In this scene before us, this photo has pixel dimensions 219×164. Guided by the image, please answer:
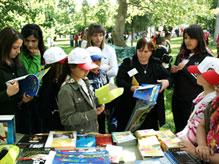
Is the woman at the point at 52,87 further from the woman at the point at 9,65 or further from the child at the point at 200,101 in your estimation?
the child at the point at 200,101

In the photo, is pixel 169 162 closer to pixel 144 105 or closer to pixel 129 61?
pixel 144 105

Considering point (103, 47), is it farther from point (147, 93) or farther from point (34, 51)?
point (147, 93)

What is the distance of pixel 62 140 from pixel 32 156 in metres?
0.29

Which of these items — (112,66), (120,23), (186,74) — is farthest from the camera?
(120,23)

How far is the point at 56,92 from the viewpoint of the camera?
2.64 meters

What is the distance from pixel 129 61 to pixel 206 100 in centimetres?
136

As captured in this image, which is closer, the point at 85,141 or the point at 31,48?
the point at 85,141

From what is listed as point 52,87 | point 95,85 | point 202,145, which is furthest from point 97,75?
point 202,145

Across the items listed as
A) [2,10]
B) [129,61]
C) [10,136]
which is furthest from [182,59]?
[2,10]

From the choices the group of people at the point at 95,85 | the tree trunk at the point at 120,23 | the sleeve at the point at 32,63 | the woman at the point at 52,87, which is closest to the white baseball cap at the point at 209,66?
the group of people at the point at 95,85

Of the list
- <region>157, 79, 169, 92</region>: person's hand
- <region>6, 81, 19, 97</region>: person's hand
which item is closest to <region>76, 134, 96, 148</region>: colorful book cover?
<region>6, 81, 19, 97</region>: person's hand

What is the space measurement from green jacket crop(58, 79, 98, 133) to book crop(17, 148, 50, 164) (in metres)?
0.41

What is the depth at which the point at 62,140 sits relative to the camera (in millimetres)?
2189

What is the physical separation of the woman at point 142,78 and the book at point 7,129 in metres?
1.39
